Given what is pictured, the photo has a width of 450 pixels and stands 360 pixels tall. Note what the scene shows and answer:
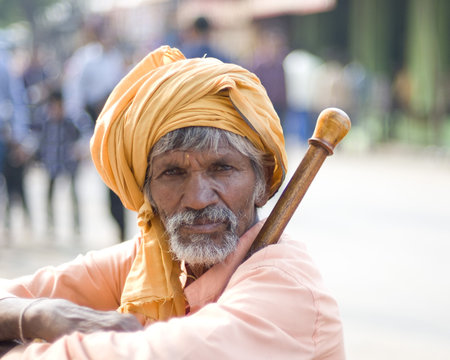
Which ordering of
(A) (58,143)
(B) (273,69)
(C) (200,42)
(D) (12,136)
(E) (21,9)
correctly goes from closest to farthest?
(C) (200,42), (D) (12,136), (A) (58,143), (B) (273,69), (E) (21,9)

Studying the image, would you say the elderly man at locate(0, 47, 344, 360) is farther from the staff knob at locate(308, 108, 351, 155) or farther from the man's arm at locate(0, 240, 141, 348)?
the staff knob at locate(308, 108, 351, 155)

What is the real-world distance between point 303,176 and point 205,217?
306mm

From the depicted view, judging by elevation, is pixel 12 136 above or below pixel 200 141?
below

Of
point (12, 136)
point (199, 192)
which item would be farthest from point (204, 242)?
point (12, 136)

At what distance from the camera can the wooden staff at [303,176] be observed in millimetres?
2090

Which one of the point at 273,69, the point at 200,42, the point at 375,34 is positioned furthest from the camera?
the point at 375,34

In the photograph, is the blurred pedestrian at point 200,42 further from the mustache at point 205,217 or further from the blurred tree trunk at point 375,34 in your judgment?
the blurred tree trunk at point 375,34

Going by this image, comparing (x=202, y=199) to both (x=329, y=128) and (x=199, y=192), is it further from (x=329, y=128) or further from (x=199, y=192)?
(x=329, y=128)

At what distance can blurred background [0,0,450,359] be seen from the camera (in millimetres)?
5699

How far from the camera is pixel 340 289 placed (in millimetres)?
5633

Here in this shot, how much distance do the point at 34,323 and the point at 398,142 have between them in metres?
14.8

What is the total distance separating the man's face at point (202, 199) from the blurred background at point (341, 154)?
2405mm

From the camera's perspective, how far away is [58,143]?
7379mm

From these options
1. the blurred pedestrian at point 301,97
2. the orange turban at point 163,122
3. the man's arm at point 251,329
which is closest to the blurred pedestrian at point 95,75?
the orange turban at point 163,122
